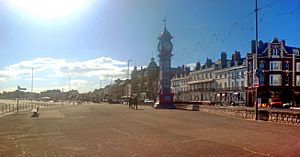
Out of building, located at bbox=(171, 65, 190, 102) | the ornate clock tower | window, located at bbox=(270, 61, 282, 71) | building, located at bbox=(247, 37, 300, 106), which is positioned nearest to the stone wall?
the ornate clock tower

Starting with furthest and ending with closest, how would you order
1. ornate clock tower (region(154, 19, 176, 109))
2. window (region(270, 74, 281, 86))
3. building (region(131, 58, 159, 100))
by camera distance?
building (region(131, 58, 159, 100)) → window (region(270, 74, 281, 86)) → ornate clock tower (region(154, 19, 176, 109))

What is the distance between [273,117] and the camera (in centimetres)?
2475

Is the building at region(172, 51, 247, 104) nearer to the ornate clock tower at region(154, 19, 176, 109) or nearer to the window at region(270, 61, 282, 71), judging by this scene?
the window at region(270, 61, 282, 71)

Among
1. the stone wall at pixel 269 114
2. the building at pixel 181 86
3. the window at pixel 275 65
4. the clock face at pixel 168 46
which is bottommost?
the stone wall at pixel 269 114

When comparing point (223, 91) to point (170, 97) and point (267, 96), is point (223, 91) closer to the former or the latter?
point (267, 96)

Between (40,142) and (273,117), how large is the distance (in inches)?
672

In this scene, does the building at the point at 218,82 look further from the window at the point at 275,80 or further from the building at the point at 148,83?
the building at the point at 148,83


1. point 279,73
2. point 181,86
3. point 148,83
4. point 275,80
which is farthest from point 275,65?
point 148,83

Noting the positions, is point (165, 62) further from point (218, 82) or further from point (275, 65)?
point (218, 82)

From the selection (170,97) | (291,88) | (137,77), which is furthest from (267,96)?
(137,77)

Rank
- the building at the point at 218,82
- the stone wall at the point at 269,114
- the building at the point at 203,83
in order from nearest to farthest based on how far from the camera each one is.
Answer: the stone wall at the point at 269,114
the building at the point at 218,82
the building at the point at 203,83

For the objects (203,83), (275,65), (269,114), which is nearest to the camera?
(269,114)

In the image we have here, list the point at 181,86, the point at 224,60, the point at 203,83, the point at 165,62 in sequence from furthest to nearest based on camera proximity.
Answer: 1. the point at 181,86
2. the point at 203,83
3. the point at 224,60
4. the point at 165,62

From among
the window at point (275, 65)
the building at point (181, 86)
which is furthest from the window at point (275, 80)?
the building at point (181, 86)
